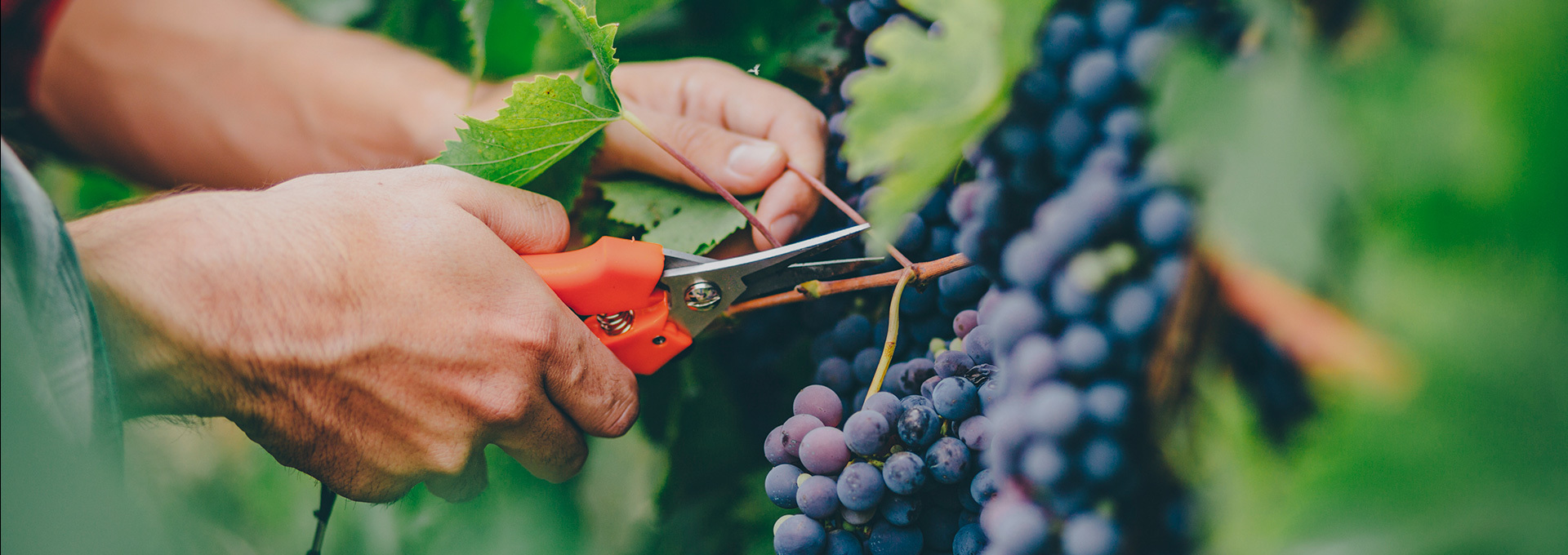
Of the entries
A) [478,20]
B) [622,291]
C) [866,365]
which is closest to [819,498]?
[866,365]

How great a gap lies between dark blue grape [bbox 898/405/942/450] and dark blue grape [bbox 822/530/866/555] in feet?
0.24

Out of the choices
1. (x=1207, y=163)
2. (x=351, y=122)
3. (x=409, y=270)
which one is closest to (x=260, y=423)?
(x=409, y=270)

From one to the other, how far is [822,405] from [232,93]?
1215 millimetres

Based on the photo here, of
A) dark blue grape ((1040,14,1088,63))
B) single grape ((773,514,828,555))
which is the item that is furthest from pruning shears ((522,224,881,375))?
dark blue grape ((1040,14,1088,63))

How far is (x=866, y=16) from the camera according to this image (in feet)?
1.86

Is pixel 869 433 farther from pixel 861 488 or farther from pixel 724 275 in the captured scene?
pixel 724 275

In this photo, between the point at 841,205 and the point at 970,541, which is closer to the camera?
the point at 970,541

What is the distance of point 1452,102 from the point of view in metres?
0.21

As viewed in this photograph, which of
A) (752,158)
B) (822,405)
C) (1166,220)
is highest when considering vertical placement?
(1166,220)

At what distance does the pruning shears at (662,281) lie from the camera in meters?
0.61

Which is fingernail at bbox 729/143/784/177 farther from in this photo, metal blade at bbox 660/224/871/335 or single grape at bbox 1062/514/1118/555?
single grape at bbox 1062/514/1118/555

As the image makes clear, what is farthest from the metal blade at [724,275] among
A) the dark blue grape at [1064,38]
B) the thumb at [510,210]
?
the dark blue grape at [1064,38]

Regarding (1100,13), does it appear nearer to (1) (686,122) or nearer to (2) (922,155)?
(2) (922,155)

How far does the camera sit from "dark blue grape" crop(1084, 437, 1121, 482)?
265mm
